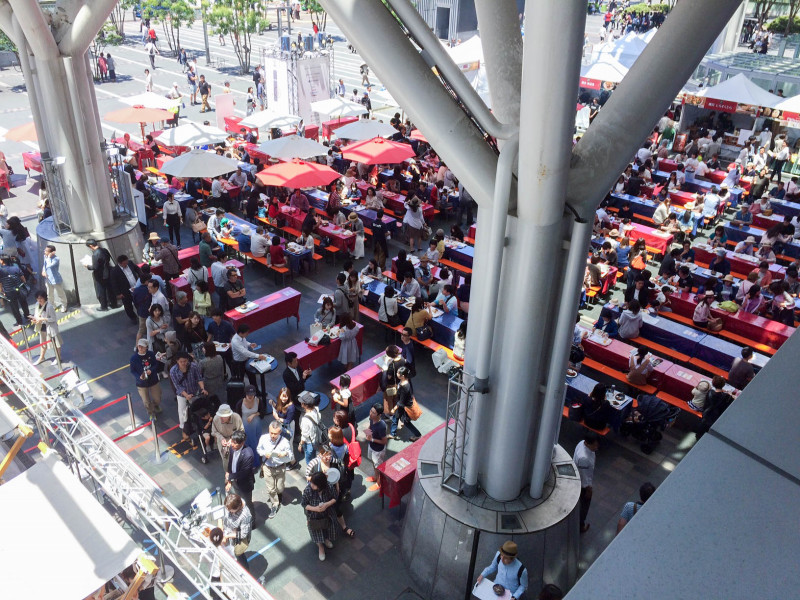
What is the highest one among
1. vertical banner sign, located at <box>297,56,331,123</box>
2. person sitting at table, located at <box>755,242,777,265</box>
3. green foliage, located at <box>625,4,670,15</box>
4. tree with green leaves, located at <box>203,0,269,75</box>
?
green foliage, located at <box>625,4,670,15</box>

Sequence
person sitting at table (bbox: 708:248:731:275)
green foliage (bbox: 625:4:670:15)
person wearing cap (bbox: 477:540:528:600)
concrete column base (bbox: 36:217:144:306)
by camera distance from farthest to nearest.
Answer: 1. green foliage (bbox: 625:4:670:15)
2. person sitting at table (bbox: 708:248:731:275)
3. concrete column base (bbox: 36:217:144:306)
4. person wearing cap (bbox: 477:540:528:600)

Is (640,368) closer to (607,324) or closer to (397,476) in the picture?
(607,324)

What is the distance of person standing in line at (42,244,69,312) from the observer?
1372 cm

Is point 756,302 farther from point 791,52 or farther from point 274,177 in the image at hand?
point 791,52

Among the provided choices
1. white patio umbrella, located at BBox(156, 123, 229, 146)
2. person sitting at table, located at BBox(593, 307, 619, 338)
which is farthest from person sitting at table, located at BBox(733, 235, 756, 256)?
white patio umbrella, located at BBox(156, 123, 229, 146)

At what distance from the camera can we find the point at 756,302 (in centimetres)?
1384

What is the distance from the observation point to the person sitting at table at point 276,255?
1574 centimetres

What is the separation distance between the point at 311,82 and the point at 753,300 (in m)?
18.3

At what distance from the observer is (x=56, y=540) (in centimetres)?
667

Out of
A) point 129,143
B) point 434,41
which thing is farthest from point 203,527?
point 129,143

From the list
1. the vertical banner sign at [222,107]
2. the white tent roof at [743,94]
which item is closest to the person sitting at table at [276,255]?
the vertical banner sign at [222,107]

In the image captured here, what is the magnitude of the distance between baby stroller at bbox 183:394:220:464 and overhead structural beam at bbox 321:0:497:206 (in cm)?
599

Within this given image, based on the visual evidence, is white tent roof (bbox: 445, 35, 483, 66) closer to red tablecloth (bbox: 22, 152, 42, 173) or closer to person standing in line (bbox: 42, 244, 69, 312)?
red tablecloth (bbox: 22, 152, 42, 173)

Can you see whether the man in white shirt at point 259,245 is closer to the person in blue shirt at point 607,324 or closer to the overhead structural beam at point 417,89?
the person in blue shirt at point 607,324
